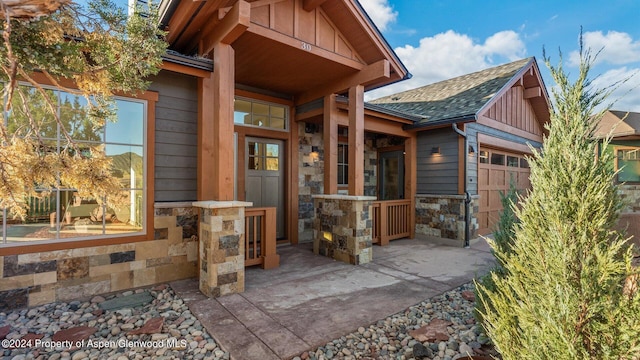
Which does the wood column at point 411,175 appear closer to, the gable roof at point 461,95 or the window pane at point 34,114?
the gable roof at point 461,95

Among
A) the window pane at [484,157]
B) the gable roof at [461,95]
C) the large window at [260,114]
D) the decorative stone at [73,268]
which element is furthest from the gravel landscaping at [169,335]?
the window pane at [484,157]

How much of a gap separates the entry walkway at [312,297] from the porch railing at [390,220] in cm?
90

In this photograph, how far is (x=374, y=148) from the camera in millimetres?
7480

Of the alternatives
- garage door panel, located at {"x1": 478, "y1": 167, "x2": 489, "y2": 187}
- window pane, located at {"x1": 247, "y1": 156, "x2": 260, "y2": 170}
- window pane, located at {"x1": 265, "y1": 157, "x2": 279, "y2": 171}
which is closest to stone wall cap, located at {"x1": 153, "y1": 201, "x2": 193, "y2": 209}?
window pane, located at {"x1": 247, "y1": 156, "x2": 260, "y2": 170}

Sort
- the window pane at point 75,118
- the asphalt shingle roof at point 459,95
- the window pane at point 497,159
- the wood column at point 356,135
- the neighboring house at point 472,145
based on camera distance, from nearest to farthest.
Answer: the window pane at point 75,118
the wood column at point 356,135
the neighboring house at point 472,145
the asphalt shingle roof at point 459,95
the window pane at point 497,159

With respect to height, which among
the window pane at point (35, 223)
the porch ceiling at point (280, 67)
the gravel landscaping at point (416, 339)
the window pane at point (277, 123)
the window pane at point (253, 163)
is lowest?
the gravel landscaping at point (416, 339)

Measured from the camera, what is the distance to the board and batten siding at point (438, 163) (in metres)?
6.06

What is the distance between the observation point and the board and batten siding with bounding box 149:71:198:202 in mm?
3535

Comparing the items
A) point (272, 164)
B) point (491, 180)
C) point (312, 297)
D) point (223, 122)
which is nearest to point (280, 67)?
point (223, 122)

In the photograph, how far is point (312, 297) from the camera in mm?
3104

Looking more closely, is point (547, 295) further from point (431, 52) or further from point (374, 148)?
point (431, 52)

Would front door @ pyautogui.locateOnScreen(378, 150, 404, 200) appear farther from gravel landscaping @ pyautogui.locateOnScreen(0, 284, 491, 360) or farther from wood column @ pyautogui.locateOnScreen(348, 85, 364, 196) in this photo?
gravel landscaping @ pyautogui.locateOnScreen(0, 284, 491, 360)

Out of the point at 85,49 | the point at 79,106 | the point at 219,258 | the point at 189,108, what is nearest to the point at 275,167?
the point at 189,108

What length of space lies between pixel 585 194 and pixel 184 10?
4.00 metres
